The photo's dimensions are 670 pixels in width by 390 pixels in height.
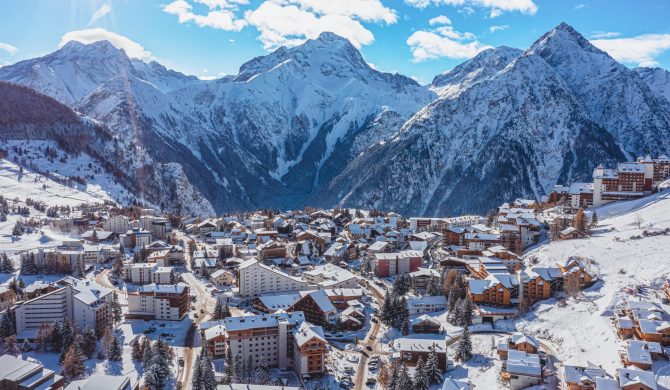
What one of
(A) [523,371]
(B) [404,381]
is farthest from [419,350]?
(A) [523,371]

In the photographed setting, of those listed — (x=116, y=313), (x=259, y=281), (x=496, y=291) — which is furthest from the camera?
(x=259, y=281)

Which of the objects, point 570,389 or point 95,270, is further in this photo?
point 95,270

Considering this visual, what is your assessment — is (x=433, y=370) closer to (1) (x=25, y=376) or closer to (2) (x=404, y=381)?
(2) (x=404, y=381)

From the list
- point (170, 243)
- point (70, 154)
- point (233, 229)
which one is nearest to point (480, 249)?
point (233, 229)

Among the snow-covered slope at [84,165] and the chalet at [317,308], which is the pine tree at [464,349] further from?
the snow-covered slope at [84,165]

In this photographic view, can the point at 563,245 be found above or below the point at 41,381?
above

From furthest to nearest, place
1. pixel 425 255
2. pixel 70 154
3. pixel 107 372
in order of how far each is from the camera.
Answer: pixel 70 154 → pixel 425 255 → pixel 107 372

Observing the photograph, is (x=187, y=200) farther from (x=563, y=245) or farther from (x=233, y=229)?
(x=563, y=245)
